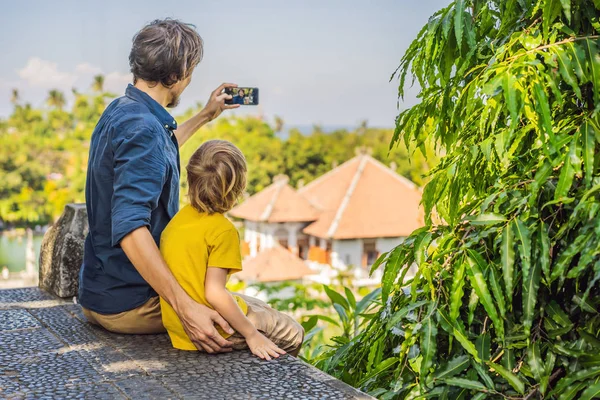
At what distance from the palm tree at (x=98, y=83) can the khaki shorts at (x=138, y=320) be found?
5016 cm

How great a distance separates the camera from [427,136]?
2.14 m

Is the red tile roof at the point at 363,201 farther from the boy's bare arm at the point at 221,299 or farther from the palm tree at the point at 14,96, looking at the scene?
the boy's bare arm at the point at 221,299

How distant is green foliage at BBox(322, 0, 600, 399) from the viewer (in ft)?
4.97

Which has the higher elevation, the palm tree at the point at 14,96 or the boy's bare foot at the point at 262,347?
the palm tree at the point at 14,96

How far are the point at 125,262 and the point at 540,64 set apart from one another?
138 cm

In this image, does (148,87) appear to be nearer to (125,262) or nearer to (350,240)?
(125,262)

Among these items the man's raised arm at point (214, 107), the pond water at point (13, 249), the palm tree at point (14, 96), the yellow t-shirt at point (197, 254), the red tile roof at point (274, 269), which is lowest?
the pond water at point (13, 249)

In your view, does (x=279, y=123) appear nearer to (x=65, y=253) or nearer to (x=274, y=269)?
(x=274, y=269)

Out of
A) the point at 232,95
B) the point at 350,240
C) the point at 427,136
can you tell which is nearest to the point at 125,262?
the point at 232,95

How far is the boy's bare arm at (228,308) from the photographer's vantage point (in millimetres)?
2092

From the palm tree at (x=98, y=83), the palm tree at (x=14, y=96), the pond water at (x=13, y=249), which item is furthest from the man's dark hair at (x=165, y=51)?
the palm tree at (x=98, y=83)

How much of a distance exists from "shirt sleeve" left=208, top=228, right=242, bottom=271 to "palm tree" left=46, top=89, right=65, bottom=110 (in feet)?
176

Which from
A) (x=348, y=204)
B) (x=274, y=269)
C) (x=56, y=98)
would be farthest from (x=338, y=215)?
(x=56, y=98)

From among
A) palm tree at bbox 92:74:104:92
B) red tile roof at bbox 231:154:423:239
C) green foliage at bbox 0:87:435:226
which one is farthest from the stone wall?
palm tree at bbox 92:74:104:92
